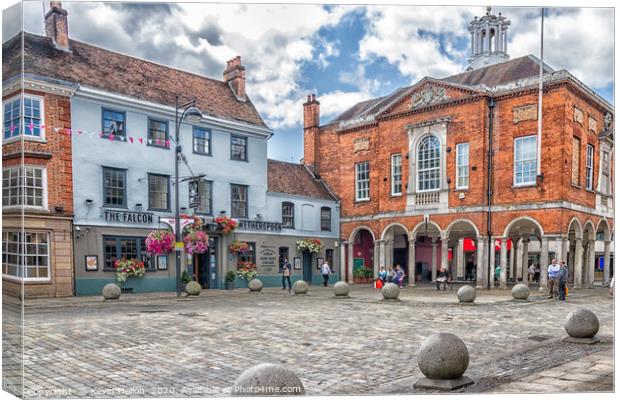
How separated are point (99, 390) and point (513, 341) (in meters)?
7.09

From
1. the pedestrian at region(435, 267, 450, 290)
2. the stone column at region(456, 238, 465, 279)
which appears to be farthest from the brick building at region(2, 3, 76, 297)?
the stone column at region(456, 238, 465, 279)

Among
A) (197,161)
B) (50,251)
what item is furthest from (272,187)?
(50,251)

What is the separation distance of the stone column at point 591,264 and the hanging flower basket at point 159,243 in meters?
7.40

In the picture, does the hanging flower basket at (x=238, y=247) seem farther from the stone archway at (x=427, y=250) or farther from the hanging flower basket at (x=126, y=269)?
the stone archway at (x=427, y=250)

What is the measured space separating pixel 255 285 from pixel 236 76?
3958 millimetres

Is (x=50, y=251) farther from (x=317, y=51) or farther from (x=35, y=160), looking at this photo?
(x=317, y=51)

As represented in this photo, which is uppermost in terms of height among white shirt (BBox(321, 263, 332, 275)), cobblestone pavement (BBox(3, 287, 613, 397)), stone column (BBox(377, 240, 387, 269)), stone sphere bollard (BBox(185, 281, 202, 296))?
stone column (BBox(377, 240, 387, 269))

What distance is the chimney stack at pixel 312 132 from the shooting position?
8033 millimetres

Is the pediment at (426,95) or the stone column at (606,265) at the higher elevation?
the pediment at (426,95)

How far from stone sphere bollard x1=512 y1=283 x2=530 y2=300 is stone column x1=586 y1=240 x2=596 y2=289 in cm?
118

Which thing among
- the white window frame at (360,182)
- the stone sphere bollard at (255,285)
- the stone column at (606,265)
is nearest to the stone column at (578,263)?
the stone column at (606,265)

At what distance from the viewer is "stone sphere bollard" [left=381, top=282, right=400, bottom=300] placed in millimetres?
10634

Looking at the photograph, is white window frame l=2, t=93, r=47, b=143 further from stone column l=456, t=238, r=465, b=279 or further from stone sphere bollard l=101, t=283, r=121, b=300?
stone column l=456, t=238, r=465, b=279

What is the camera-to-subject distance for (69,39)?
687cm
